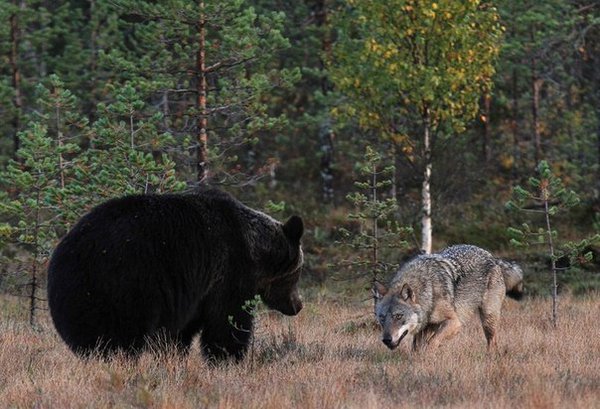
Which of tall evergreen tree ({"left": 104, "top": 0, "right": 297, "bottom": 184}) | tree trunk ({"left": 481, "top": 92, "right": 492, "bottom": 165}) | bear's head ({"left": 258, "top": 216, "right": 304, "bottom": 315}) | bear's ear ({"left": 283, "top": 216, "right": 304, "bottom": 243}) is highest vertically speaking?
tall evergreen tree ({"left": 104, "top": 0, "right": 297, "bottom": 184})

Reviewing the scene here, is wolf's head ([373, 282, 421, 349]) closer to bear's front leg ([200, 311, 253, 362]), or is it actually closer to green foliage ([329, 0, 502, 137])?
bear's front leg ([200, 311, 253, 362])

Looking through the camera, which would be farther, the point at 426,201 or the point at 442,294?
the point at 426,201

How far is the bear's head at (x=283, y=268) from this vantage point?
30.9ft

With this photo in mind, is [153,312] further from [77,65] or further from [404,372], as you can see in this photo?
[77,65]

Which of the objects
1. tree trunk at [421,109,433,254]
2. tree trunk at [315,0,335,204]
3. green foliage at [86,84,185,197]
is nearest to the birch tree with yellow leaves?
tree trunk at [421,109,433,254]

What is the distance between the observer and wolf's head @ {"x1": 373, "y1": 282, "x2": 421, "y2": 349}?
9.94 m

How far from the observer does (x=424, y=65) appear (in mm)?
18234

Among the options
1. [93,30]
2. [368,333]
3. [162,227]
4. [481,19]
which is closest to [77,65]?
[93,30]

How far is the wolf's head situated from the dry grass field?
0.25 m

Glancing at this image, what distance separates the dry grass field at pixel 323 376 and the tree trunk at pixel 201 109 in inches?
214

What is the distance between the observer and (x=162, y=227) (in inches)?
329

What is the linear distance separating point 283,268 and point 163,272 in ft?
5.62

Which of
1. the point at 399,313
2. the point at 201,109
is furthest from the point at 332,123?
the point at 399,313

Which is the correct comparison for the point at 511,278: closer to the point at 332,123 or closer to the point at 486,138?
the point at 332,123
